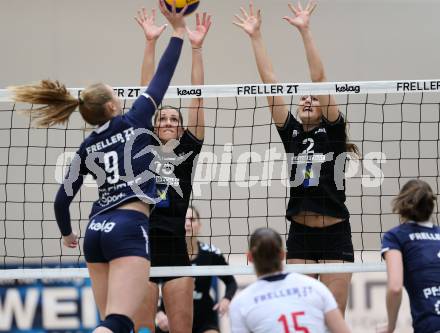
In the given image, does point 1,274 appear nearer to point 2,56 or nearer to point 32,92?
point 32,92

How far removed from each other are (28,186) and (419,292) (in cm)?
622

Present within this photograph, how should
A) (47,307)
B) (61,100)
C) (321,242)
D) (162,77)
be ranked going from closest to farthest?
1. (162,77)
2. (61,100)
3. (321,242)
4. (47,307)

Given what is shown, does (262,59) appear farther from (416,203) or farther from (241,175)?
(241,175)

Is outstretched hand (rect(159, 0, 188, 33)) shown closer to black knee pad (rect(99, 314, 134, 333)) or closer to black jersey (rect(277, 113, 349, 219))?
black jersey (rect(277, 113, 349, 219))

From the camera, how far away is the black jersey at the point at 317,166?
581 cm

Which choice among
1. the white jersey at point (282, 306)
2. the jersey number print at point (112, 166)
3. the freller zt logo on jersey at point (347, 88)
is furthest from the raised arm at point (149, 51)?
the white jersey at point (282, 306)

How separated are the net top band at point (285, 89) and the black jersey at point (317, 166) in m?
0.22

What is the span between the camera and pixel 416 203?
4.55m

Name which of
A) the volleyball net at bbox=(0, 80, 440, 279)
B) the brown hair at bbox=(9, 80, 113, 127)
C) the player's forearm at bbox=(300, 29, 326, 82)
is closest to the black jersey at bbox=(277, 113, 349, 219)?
the player's forearm at bbox=(300, 29, 326, 82)

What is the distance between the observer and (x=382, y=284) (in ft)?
29.5

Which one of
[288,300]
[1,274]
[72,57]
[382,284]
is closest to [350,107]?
[382,284]

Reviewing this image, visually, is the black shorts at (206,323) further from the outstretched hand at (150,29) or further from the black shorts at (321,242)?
the outstretched hand at (150,29)

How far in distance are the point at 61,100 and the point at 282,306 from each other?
75.5 inches

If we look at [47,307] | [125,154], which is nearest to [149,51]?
[125,154]
